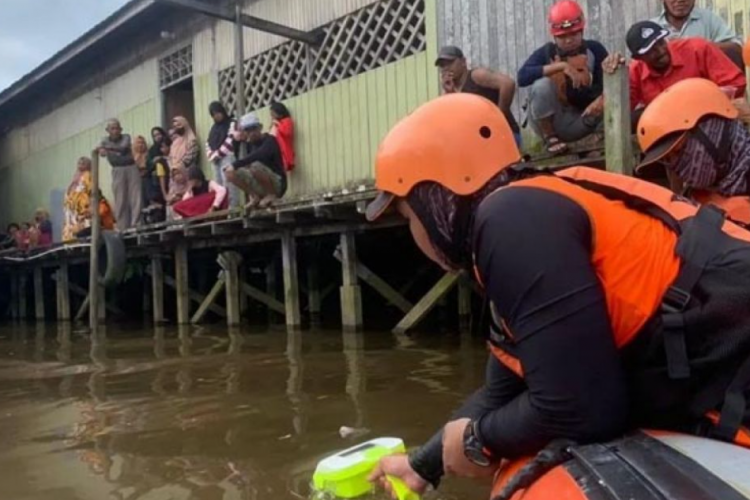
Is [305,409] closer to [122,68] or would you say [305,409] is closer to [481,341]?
[481,341]

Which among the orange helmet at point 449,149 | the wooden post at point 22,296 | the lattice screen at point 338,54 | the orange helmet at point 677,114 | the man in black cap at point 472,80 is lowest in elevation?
the wooden post at point 22,296

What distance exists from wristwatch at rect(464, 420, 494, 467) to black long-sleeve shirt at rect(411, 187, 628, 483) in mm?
262

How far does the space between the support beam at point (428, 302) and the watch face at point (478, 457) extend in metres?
6.95

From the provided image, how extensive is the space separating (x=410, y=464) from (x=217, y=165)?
1057 centimetres

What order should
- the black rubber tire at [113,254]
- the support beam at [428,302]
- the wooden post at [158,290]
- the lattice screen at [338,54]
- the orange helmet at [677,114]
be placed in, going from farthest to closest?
the wooden post at [158,290] → the black rubber tire at [113,254] → the lattice screen at [338,54] → the support beam at [428,302] → the orange helmet at [677,114]

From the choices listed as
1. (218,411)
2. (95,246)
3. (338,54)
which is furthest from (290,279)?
(218,411)

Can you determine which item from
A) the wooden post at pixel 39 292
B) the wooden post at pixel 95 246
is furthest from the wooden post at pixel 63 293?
the wooden post at pixel 95 246

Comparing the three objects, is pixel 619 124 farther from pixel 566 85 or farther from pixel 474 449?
pixel 474 449

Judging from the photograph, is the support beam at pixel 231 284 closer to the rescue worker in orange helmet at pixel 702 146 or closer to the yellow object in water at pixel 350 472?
the rescue worker in orange helmet at pixel 702 146

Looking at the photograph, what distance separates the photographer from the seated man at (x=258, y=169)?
10.5 metres

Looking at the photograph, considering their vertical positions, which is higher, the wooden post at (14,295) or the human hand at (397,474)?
the human hand at (397,474)

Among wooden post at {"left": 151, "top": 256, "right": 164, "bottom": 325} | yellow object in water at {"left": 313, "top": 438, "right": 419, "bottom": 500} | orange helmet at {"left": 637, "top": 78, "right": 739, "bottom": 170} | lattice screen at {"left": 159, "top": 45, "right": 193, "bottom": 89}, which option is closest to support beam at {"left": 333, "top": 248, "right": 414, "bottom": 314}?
wooden post at {"left": 151, "top": 256, "right": 164, "bottom": 325}

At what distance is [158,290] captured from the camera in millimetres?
14812

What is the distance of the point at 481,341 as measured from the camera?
8.62m
